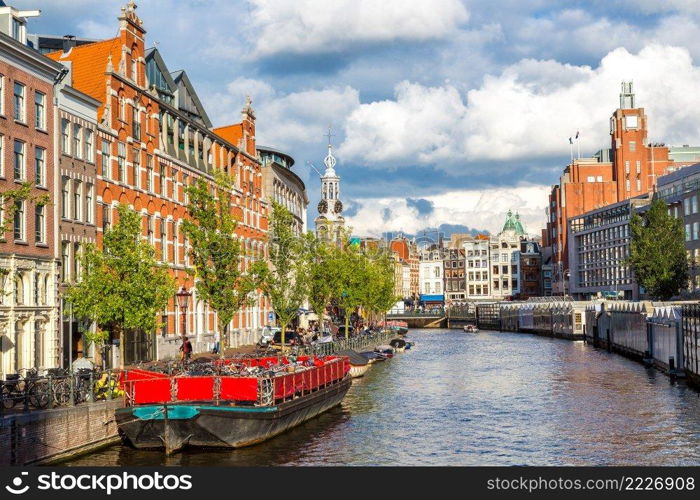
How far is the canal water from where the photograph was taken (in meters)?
33.7

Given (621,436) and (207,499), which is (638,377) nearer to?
(621,436)

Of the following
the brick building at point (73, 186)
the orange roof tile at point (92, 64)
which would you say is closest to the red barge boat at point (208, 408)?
the brick building at point (73, 186)

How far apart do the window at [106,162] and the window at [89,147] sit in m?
1.83

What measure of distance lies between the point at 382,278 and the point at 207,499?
9943cm

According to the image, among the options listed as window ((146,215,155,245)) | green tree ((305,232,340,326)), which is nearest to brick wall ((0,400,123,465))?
window ((146,215,155,245))

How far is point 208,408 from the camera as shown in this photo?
33.3 meters

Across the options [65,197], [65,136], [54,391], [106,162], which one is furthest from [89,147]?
[54,391]

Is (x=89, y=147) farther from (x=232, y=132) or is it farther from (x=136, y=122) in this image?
(x=232, y=132)

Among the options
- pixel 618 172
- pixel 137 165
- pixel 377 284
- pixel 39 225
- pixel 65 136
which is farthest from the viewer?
pixel 618 172

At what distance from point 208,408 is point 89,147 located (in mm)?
24903

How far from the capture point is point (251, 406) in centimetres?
3559

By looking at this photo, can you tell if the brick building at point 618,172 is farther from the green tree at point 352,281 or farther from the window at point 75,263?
the window at point 75,263

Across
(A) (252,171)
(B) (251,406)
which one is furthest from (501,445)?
(A) (252,171)

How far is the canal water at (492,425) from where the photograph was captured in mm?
33688
